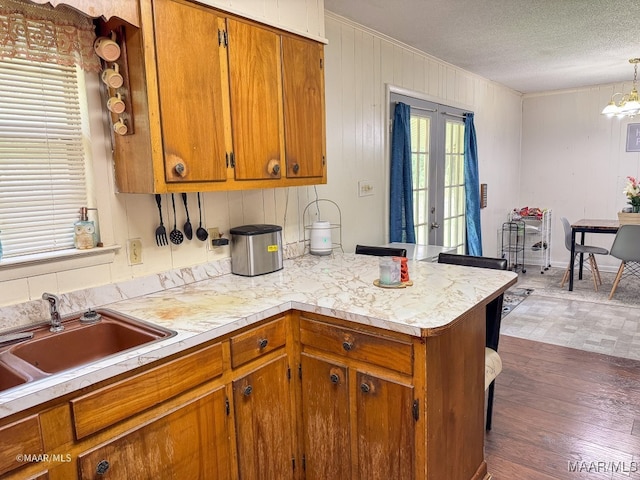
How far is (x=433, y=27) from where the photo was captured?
10.5 ft

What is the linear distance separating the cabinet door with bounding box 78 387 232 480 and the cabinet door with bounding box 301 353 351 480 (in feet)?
1.26

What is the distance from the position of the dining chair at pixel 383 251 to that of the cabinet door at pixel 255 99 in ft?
3.27

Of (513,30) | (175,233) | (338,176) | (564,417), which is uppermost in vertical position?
(513,30)

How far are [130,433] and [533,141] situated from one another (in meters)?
6.80

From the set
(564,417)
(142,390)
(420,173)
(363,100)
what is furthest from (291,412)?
(420,173)

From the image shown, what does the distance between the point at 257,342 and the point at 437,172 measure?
319 cm

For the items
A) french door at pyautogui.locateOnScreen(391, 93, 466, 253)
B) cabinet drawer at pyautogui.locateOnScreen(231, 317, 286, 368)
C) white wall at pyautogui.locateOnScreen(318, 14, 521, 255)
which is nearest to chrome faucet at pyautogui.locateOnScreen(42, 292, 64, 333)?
cabinet drawer at pyautogui.locateOnScreen(231, 317, 286, 368)

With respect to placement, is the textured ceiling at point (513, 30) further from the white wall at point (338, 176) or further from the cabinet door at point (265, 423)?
the cabinet door at point (265, 423)

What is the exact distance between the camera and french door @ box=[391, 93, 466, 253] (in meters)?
4.02

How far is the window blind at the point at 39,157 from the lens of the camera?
1588mm

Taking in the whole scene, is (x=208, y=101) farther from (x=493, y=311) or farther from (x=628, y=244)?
(x=628, y=244)

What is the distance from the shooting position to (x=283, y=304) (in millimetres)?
1782

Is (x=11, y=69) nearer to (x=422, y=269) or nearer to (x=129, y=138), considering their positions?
(x=129, y=138)

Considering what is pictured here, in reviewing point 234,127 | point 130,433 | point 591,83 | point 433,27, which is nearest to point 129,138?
point 234,127
